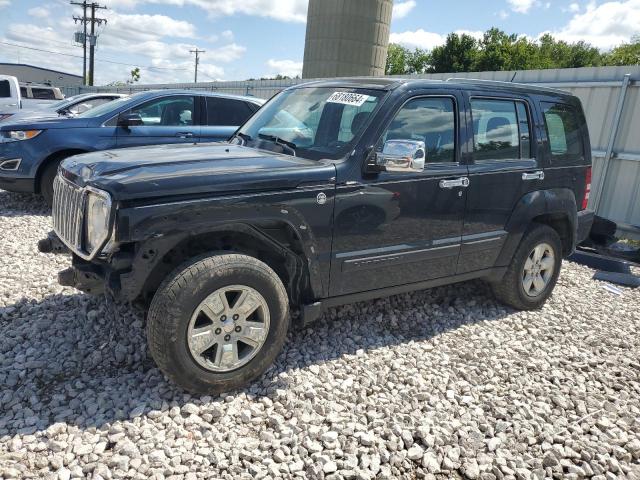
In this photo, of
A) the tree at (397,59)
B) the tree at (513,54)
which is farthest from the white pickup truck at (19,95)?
the tree at (397,59)

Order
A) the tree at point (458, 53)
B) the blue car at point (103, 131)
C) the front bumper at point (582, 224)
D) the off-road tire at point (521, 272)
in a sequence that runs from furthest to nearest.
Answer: the tree at point (458, 53) → the blue car at point (103, 131) → the front bumper at point (582, 224) → the off-road tire at point (521, 272)

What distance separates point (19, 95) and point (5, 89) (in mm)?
409

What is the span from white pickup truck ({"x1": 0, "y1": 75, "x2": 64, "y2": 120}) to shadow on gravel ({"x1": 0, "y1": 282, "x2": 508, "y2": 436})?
7.47 meters

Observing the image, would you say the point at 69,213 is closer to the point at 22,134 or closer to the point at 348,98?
the point at 348,98

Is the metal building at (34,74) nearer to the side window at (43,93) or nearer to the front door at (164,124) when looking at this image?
the side window at (43,93)

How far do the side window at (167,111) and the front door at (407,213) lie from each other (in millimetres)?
→ 4865

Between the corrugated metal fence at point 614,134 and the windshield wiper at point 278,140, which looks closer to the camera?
the windshield wiper at point 278,140

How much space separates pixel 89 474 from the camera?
8.28 feet

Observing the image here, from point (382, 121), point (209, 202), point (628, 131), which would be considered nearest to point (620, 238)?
point (628, 131)

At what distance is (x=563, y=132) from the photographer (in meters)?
4.95

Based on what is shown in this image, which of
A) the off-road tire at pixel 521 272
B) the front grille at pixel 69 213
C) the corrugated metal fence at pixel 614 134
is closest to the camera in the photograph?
the front grille at pixel 69 213

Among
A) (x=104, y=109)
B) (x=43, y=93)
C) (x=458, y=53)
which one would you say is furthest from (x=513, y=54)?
(x=104, y=109)

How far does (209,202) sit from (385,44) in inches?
1278

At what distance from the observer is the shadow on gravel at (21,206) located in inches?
294
